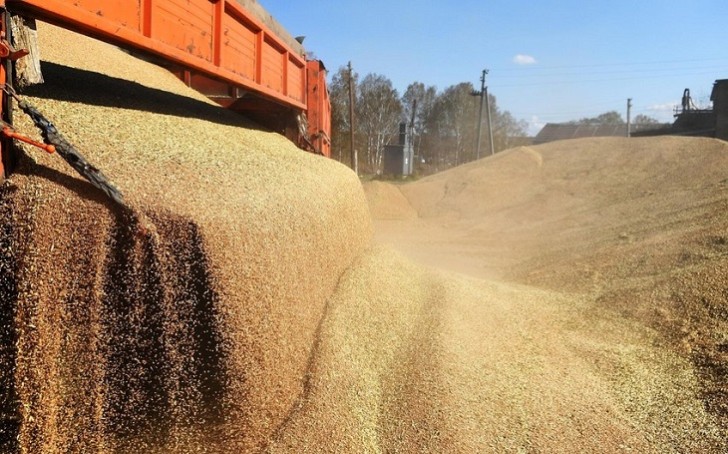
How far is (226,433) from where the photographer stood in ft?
8.07

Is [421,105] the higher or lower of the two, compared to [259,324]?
higher

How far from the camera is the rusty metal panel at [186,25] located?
319cm

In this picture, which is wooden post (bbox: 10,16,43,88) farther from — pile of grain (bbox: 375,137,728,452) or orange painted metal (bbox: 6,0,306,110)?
pile of grain (bbox: 375,137,728,452)

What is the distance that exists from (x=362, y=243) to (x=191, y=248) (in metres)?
2.30

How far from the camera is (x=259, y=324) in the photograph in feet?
8.48

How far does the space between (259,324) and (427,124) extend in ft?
158

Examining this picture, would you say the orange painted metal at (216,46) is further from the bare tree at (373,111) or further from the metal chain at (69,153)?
the bare tree at (373,111)

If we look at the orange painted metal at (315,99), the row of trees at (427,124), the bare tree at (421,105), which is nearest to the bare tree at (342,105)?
the row of trees at (427,124)

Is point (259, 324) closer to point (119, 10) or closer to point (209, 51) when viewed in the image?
point (119, 10)

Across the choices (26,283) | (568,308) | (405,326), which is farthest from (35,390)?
(568,308)

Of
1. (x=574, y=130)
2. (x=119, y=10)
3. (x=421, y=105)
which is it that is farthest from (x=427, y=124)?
(x=119, y=10)

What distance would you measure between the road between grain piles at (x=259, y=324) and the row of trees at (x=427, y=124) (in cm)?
3723

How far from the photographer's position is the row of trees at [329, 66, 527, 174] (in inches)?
1663

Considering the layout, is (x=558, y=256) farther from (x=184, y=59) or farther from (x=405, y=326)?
(x=184, y=59)
